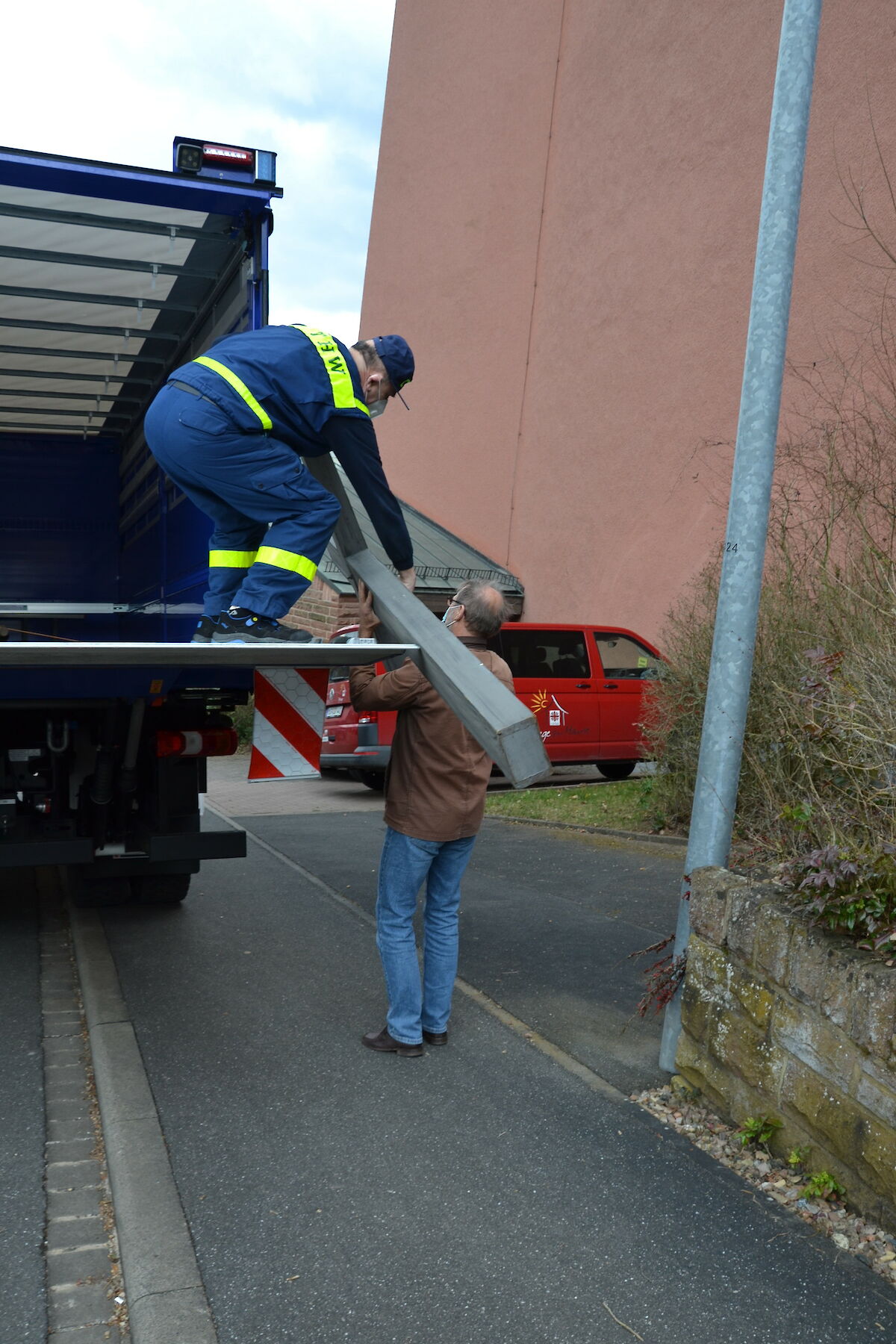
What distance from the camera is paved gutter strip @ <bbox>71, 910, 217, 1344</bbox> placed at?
8.80 feet

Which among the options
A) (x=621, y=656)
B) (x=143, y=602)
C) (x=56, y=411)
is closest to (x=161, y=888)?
(x=143, y=602)

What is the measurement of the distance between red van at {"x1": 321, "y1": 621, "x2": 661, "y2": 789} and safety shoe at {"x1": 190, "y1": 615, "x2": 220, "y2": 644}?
729cm

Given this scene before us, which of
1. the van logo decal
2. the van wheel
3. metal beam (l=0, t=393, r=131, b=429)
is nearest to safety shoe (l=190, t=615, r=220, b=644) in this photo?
metal beam (l=0, t=393, r=131, b=429)

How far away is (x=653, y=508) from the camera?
13555 mm

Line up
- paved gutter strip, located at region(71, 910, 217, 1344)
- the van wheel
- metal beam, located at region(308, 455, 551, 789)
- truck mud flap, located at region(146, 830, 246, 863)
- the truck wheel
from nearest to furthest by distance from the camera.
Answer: paved gutter strip, located at region(71, 910, 217, 1344) → metal beam, located at region(308, 455, 551, 789) → truck mud flap, located at region(146, 830, 246, 863) → the truck wheel → the van wheel

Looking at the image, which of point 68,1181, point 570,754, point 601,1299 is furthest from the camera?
point 570,754

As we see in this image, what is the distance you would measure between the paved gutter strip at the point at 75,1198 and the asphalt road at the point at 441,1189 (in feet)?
0.74

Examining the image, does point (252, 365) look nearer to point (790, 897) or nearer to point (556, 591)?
point (790, 897)

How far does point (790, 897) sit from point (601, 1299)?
1290 millimetres

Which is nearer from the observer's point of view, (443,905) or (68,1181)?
(68,1181)

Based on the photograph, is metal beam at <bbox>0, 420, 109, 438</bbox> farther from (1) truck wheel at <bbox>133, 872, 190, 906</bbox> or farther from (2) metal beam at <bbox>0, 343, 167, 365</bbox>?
(1) truck wheel at <bbox>133, 872, 190, 906</bbox>

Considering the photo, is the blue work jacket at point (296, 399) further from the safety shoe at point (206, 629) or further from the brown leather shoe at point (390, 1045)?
the brown leather shoe at point (390, 1045)

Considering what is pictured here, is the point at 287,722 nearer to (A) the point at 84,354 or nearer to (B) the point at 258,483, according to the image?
(B) the point at 258,483

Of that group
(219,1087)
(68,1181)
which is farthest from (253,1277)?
(219,1087)
